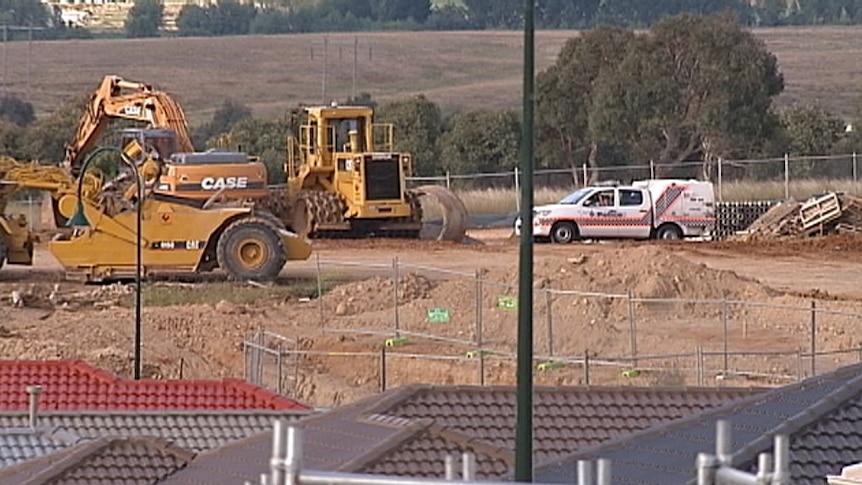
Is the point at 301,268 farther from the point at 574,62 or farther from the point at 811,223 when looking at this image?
the point at 574,62

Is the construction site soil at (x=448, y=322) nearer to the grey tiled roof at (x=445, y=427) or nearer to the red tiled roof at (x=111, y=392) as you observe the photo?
the red tiled roof at (x=111, y=392)

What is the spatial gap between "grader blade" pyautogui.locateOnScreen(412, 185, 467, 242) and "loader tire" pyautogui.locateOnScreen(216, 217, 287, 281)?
376 inches

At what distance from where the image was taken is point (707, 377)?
104ft

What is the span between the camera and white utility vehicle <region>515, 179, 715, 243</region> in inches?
2030

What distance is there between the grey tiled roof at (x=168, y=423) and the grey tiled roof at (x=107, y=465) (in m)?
2.64

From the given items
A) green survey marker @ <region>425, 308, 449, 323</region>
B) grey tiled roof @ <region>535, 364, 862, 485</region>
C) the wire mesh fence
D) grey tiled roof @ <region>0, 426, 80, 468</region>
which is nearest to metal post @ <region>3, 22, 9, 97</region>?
the wire mesh fence

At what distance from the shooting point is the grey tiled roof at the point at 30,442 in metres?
18.3

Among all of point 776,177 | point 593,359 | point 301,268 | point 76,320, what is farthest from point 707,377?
point 776,177

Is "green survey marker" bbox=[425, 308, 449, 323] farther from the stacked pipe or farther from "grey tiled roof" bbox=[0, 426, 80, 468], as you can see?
"grey tiled roof" bbox=[0, 426, 80, 468]

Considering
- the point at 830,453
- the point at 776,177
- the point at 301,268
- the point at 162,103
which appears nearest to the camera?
the point at 830,453

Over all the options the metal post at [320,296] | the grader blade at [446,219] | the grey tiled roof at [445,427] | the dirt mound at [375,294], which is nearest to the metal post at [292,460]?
the grey tiled roof at [445,427]

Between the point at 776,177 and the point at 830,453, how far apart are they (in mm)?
61115

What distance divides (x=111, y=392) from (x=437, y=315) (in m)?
13.7

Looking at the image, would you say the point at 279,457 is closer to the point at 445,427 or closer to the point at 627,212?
the point at 445,427
